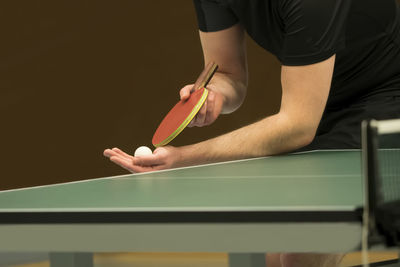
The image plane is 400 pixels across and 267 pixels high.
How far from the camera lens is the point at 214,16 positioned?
8.27 feet

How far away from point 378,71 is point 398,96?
0.33ft

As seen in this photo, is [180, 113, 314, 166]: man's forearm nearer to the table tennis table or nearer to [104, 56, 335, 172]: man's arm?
[104, 56, 335, 172]: man's arm

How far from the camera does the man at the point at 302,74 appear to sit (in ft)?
6.83

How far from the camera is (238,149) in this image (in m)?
2.12

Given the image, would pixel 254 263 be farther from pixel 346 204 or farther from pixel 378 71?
pixel 378 71

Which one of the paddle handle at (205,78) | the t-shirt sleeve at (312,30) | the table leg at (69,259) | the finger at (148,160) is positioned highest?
the t-shirt sleeve at (312,30)

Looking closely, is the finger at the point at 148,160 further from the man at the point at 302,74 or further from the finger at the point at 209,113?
the finger at the point at 209,113

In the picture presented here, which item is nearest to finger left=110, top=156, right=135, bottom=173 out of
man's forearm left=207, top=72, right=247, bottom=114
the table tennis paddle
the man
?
the man

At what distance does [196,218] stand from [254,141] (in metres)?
1.07

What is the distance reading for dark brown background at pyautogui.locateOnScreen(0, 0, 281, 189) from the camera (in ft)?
16.2

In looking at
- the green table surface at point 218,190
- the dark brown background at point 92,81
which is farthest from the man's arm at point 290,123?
the dark brown background at point 92,81

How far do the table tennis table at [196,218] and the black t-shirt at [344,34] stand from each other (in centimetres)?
73

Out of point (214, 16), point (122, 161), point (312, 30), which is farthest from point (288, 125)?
point (214, 16)

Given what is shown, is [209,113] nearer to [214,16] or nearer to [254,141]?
[254,141]
